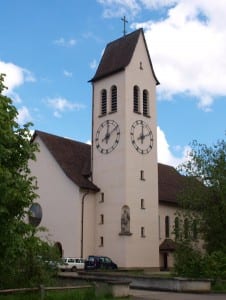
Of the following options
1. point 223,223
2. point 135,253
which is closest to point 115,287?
point 223,223

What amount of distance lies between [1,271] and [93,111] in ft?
123

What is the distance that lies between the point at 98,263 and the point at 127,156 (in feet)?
33.9

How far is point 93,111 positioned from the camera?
177ft

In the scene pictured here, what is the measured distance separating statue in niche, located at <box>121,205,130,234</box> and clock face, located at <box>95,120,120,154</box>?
20.1ft

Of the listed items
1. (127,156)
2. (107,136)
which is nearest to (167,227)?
(127,156)

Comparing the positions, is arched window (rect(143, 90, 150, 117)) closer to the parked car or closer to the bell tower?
the bell tower

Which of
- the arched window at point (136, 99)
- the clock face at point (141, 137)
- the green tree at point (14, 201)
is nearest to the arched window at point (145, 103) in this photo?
the arched window at point (136, 99)

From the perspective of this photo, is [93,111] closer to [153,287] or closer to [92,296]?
[153,287]

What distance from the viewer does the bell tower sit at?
48375 millimetres

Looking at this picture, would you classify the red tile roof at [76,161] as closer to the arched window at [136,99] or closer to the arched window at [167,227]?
the arched window at [167,227]

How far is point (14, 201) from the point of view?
54.6 ft

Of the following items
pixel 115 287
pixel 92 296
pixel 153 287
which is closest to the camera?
pixel 92 296

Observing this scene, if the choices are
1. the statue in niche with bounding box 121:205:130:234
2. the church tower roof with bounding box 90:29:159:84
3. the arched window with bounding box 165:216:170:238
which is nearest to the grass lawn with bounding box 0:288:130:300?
the statue in niche with bounding box 121:205:130:234

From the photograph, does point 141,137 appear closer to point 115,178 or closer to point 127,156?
point 127,156
